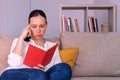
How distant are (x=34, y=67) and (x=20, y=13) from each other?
2470mm

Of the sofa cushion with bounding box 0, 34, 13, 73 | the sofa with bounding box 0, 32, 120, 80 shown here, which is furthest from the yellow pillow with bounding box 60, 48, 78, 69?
the sofa cushion with bounding box 0, 34, 13, 73

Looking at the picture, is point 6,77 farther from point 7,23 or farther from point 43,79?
point 7,23

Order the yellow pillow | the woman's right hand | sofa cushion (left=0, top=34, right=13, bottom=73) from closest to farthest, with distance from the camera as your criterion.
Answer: the woman's right hand, sofa cushion (left=0, top=34, right=13, bottom=73), the yellow pillow

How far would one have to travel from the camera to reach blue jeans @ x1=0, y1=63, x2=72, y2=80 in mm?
1615

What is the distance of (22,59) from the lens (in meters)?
1.82

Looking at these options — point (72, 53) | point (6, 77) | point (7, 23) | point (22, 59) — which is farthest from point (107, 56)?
point (7, 23)

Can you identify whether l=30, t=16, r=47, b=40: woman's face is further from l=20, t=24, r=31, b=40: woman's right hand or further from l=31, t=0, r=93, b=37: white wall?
l=31, t=0, r=93, b=37: white wall

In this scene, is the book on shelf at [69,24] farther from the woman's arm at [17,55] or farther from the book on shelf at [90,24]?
the woman's arm at [17,55]

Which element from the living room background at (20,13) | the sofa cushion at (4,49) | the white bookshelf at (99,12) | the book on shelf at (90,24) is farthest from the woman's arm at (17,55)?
the living room background at (20,13)

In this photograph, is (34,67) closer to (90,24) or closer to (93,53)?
(93,53)

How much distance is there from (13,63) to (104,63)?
848 mm

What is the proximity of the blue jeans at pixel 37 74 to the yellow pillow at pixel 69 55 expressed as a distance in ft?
1.22

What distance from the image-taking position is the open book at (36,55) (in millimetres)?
1735

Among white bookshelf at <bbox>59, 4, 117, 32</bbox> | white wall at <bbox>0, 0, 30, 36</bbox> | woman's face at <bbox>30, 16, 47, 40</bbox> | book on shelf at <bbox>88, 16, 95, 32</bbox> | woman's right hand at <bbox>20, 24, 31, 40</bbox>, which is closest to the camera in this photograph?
→ woman's right hand at <bbox>20, 24, 31, 40</bbox>
